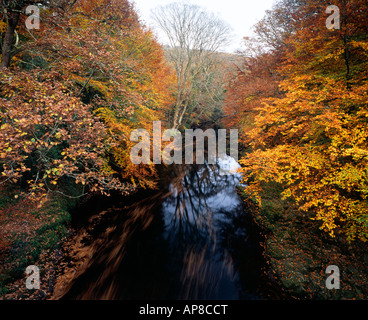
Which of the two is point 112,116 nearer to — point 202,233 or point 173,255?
point 173,255

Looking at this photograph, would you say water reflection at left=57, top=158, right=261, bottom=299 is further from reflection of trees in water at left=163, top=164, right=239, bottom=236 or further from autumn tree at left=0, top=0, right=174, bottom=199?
autumn tree at left=0, top=0, right=174, bottom=199

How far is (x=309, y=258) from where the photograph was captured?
617 centimetres

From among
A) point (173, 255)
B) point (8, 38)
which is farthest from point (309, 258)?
point (8, 38)

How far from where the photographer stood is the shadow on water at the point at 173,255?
5.52m

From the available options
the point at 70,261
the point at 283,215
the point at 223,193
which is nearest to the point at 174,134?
the point at 223,193

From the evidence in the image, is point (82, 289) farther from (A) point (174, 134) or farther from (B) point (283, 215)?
(A) point (174, 134)

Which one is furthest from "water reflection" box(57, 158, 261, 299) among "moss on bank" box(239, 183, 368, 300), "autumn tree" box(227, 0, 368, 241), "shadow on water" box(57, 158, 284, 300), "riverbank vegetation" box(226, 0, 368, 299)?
"autumn tree" box(227, 0, 368, 241)

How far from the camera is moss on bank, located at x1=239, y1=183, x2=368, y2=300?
526cm

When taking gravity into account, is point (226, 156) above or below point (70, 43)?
below

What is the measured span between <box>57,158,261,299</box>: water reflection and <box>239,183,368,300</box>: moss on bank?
0.89 metres

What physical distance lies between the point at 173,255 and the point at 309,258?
5193 millimetres

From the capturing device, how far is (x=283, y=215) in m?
8.46

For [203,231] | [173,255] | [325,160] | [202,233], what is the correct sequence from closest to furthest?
[325,160] < [173,255] < [202,233] < [203,231]
